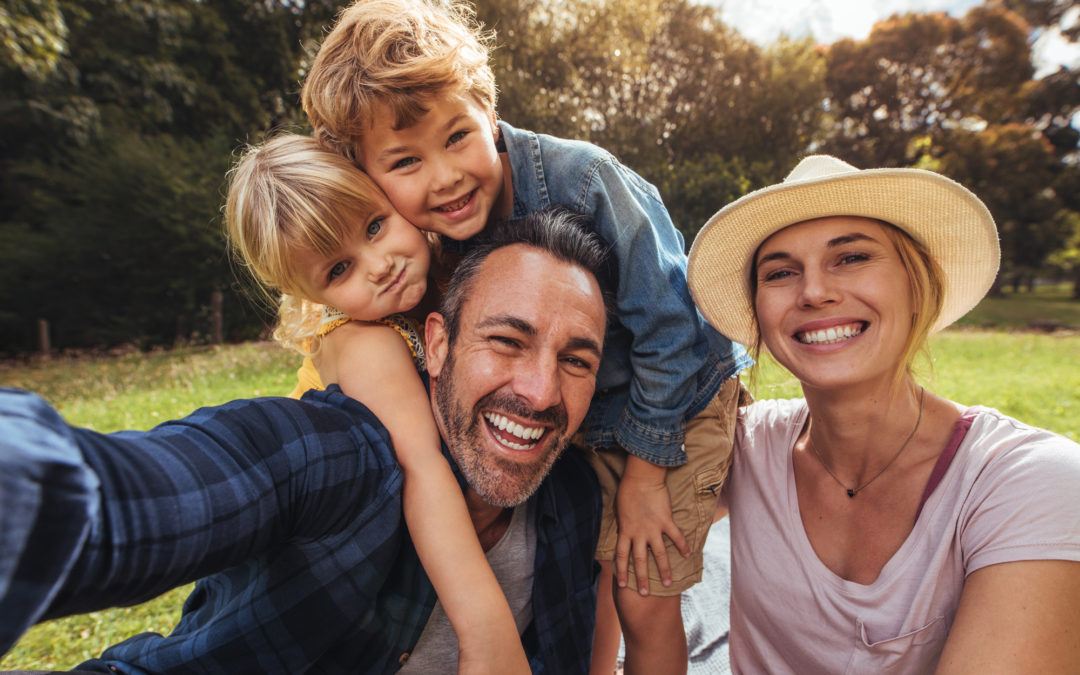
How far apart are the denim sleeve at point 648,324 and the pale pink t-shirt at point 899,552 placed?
425mm

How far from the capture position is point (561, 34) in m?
14.4

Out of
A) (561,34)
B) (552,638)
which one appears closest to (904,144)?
(561,34)

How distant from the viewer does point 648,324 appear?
7.62 ft

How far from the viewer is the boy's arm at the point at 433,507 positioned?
1728 mm

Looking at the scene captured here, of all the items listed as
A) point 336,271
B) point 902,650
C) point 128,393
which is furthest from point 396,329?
point 128,393

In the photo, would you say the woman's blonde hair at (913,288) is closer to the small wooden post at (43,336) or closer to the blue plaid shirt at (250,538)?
the blue plaid shirt at (250,538)

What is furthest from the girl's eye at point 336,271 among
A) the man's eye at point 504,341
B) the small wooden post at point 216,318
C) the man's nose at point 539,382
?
the small wooden post at point 216,318

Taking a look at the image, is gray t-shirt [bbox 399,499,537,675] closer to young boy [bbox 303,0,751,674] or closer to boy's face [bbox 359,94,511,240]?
young boy [bbox 303,0,751,674]

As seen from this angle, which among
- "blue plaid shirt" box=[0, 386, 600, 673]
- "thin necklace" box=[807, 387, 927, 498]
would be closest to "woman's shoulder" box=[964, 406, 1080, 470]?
"thin necklace" box=[807, 387, 927, 498]

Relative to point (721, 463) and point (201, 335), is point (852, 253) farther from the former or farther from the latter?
point (201, 335)

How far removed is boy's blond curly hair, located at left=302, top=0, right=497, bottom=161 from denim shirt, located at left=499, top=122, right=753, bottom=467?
1.17ft

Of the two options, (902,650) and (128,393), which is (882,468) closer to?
(902,650)

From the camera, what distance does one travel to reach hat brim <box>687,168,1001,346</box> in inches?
75.2

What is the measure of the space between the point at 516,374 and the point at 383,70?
4.31 feet
